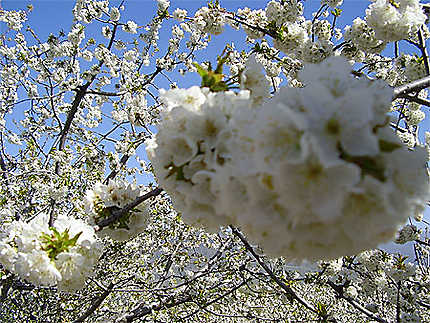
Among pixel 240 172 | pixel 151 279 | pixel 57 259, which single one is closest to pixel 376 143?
pixel 240 172

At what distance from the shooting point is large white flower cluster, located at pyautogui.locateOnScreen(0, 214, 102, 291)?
2.07 meters

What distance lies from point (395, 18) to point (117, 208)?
3698mm

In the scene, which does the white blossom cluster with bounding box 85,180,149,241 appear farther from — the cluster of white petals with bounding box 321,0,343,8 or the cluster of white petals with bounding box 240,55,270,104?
the cluster of white petals with bounding box 321,0,343,8

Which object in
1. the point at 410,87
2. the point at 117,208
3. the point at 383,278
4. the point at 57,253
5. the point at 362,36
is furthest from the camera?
the point at 383,278

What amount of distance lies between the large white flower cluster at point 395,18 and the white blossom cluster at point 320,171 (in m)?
3.07

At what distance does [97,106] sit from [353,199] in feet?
30.4

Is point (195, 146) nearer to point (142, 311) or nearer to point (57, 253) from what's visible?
point (57, 253)

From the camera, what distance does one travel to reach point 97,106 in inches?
362

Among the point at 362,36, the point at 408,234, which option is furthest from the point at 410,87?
the point at 408,234

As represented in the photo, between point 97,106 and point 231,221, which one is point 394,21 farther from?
point 97,106

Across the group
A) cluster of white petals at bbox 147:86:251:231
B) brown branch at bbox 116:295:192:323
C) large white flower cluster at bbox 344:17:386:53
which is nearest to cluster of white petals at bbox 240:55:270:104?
cluster of white petals at bbox 147:86:251:231

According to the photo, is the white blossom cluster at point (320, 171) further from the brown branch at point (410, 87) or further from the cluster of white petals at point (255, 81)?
the brown branch at point (410, 87)

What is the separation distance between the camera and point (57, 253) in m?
2.16

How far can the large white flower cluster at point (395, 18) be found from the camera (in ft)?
11.6
